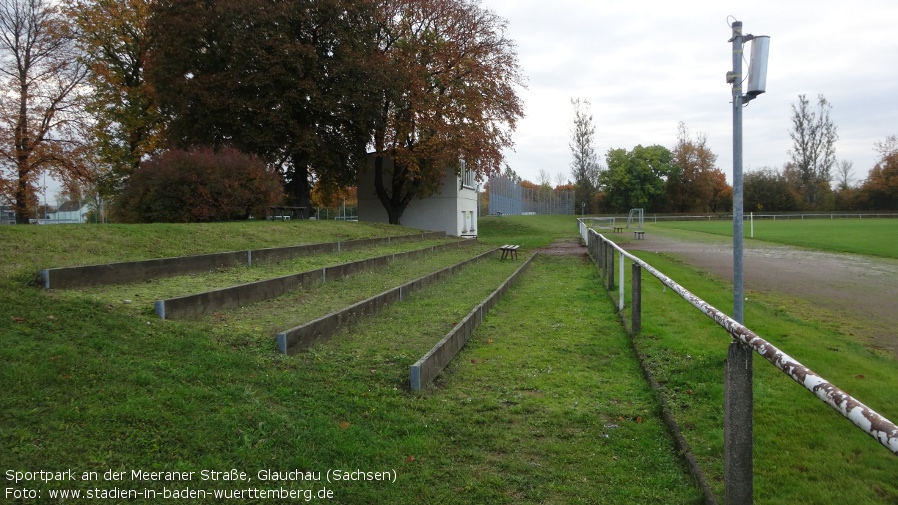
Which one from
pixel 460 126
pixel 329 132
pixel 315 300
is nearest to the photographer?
pixel 315 300

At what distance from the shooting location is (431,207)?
118 ft

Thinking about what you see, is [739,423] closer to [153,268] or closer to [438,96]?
[153,268]

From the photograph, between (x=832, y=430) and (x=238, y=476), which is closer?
(x=238, y=476)

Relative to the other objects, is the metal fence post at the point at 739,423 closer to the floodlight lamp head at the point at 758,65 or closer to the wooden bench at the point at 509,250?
the floodlight lamp head at the point at 758,65

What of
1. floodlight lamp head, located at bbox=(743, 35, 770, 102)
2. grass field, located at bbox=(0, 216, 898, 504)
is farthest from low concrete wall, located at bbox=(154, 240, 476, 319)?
floodlight lamp head, located at bbox=(743, 35, 770, 102)

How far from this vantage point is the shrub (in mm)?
15445

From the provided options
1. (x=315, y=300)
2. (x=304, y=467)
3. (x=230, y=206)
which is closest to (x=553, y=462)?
(x=304, y=467)

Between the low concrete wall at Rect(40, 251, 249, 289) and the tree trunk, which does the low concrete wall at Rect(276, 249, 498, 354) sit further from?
the tree trunk

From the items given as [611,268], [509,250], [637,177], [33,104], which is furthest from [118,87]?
[637,177]

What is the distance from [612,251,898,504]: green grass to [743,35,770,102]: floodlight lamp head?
9.07 feet

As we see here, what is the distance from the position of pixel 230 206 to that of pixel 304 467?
47.2 ft

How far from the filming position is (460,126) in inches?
1163

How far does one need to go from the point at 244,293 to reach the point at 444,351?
2782 millimetres

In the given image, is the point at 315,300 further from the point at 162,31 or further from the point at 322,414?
the point at 162,31
